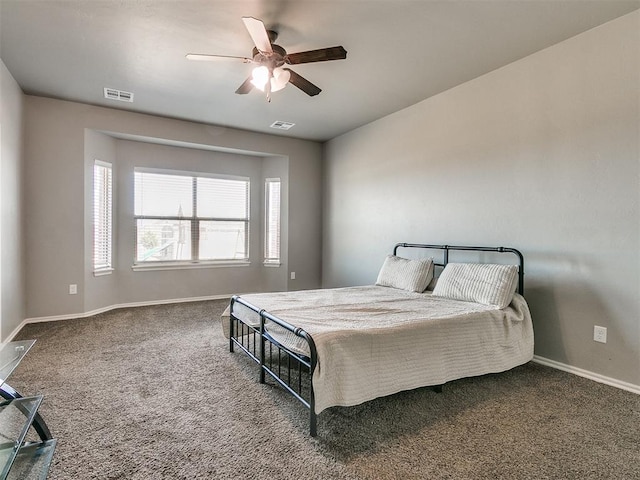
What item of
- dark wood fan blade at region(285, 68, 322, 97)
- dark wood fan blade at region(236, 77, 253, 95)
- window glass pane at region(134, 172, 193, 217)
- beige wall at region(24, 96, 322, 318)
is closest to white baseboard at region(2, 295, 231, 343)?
beige wall at region(24, 96, 322, 318)

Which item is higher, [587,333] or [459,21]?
[459,21]

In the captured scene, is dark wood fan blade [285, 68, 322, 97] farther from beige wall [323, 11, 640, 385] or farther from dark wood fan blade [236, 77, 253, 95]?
beige wall [323, 11, 640, 385]

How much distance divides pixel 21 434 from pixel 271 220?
473cm

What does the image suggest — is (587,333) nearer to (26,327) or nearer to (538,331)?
(538,331)

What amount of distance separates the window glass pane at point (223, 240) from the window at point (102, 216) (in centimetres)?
131

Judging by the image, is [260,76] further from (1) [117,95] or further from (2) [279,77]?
(1) [117,95]

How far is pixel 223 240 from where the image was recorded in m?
5.81

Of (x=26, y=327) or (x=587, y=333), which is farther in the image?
(x=26, y=327)

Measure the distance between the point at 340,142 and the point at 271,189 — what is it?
147 centimetres

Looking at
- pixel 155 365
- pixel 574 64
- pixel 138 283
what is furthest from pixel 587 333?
pixel 138 283

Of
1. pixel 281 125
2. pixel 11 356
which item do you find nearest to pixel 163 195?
pixel 281 125

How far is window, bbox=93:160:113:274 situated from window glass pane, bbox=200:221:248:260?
131cm

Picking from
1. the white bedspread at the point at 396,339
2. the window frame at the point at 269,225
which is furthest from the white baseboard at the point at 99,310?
the white bedspread at the point at 396,339

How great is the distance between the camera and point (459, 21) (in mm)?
2568
